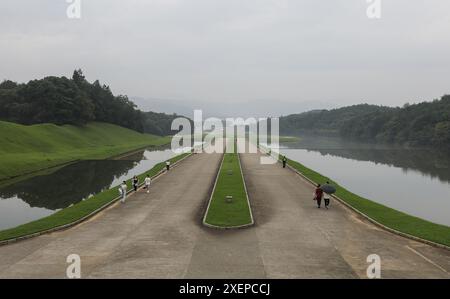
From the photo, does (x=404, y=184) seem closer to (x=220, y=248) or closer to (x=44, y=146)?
(x=220, y=248)

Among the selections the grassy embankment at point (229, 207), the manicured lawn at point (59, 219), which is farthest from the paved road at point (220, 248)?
the manicured lawn at point (59, 219)

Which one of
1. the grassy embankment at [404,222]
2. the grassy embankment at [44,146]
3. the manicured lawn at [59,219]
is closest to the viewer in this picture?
the grassy embankment at [404,222]

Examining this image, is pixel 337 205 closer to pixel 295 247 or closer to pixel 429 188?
pixel 295 247

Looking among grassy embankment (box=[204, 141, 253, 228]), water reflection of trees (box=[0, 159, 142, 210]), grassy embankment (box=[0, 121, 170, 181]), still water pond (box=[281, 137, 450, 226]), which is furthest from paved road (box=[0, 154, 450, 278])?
grassy embankment (box=[0, 121, 170, 181])

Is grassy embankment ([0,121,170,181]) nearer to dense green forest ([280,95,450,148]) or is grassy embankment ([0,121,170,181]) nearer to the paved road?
the paved road

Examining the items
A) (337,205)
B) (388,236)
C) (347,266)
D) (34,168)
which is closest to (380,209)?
(337,205)

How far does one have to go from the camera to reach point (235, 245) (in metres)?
20.2

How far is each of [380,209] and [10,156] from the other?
5284 cm

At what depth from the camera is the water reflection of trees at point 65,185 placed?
123 ft

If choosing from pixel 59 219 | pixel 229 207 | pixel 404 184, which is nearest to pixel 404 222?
pixel 229 207

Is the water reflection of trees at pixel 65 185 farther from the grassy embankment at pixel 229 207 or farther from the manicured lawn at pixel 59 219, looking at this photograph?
the grassy embankment at pixel 229 207

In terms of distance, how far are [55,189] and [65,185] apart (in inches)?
106

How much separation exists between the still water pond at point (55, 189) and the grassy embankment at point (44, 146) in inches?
151

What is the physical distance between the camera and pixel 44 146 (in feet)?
255
